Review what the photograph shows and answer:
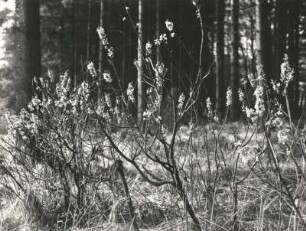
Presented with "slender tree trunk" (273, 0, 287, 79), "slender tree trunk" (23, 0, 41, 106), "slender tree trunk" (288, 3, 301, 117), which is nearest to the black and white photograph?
"slender tree trunk" (23, 0, 41, 106)

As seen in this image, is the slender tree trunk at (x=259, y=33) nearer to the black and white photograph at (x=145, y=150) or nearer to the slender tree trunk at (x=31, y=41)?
the black and white photograph at (x=145, y=150)

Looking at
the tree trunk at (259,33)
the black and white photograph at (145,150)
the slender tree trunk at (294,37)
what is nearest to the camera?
the black and white photograph at (145,150)

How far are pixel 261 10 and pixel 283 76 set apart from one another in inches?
295

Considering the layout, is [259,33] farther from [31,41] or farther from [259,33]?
[31,41]

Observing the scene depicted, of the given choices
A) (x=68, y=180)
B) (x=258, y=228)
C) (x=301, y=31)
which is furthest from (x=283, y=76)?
(x=301, y=31)

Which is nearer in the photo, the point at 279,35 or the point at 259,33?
the point at 259,33

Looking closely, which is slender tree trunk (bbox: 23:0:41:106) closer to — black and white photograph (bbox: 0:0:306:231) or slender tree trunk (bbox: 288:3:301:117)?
black and white photograph (bbox: 0:0:306:231)

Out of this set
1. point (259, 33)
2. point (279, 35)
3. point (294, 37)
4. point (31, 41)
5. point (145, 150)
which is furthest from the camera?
point (294, 37)

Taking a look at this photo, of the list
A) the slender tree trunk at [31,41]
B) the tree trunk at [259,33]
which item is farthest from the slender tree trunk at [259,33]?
the slender tree trunk at [31,41]

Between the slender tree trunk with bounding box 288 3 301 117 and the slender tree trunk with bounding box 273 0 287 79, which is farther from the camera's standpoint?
the slender tree trunk with bounding box 288 3 301 117

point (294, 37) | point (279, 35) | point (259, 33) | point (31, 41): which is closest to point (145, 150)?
point (31, 41)

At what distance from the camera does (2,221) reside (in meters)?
3.89

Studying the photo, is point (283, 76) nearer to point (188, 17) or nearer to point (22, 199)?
point (22, 199)

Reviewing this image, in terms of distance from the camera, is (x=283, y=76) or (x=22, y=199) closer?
(x=283, y=76)
